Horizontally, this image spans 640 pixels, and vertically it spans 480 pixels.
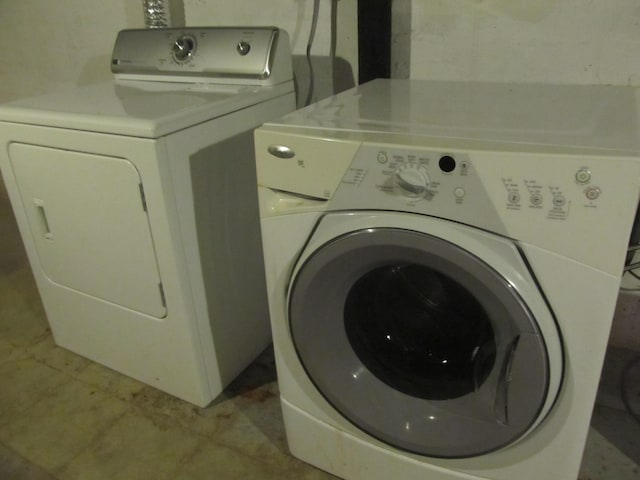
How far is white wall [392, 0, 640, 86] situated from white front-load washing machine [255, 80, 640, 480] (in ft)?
0.36

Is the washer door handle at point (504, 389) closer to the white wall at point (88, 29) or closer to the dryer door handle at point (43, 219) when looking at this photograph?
the white wall at point (88, 29)

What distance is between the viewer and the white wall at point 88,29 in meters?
1.71

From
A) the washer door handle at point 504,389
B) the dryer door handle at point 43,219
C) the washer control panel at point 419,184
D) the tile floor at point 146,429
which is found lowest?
the tile floor at point 146,429

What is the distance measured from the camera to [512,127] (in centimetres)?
95

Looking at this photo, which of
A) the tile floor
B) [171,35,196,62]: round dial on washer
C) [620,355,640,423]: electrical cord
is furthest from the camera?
[171,35,196,62]: round dial on washer

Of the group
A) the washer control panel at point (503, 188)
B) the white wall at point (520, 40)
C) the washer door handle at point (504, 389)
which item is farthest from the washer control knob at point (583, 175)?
the white wall at point (520, 40)

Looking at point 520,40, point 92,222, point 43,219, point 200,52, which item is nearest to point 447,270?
point 520,40

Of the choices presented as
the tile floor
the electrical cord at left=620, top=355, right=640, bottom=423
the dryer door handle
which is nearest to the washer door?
the tile floor

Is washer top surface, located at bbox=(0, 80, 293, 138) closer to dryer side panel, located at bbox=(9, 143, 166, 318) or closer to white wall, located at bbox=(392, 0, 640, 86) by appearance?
dryer side panel, located at bbox=(9, 143, 166, 318)

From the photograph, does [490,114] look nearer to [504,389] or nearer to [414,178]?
[414,178]

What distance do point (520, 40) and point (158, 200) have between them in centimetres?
108

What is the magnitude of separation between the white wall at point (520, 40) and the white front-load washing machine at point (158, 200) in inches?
16.5

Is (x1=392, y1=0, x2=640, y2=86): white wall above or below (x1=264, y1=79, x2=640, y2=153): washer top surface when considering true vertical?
above

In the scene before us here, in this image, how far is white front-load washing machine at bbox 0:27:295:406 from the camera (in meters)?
1.25
